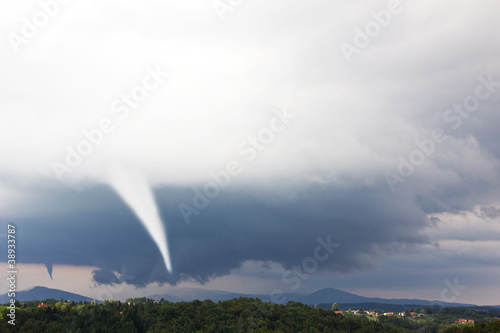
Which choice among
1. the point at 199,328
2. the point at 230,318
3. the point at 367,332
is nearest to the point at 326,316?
the point at 367,332

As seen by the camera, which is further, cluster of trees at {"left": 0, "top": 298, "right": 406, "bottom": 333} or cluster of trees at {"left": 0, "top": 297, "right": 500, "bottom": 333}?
cluster of trees at {"left": 0, "top": 298, "right": 406, "bottom": 333}

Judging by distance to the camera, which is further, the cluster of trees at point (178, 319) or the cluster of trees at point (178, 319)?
the cluster of trees at point (178, 319)

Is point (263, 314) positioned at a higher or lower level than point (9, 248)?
lower

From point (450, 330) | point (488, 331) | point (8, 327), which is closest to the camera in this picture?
point (488, 331)

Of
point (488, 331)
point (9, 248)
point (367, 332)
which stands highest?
point (9, 248)

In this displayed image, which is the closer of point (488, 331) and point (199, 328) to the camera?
point (488, 331)

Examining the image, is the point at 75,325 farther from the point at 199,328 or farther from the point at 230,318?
the point at 230,318

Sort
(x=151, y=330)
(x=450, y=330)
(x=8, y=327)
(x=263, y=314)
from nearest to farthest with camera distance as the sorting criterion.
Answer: (x=8, y=327), (x=450, y=330), (x=151, y=330), (x=263, y=314)
